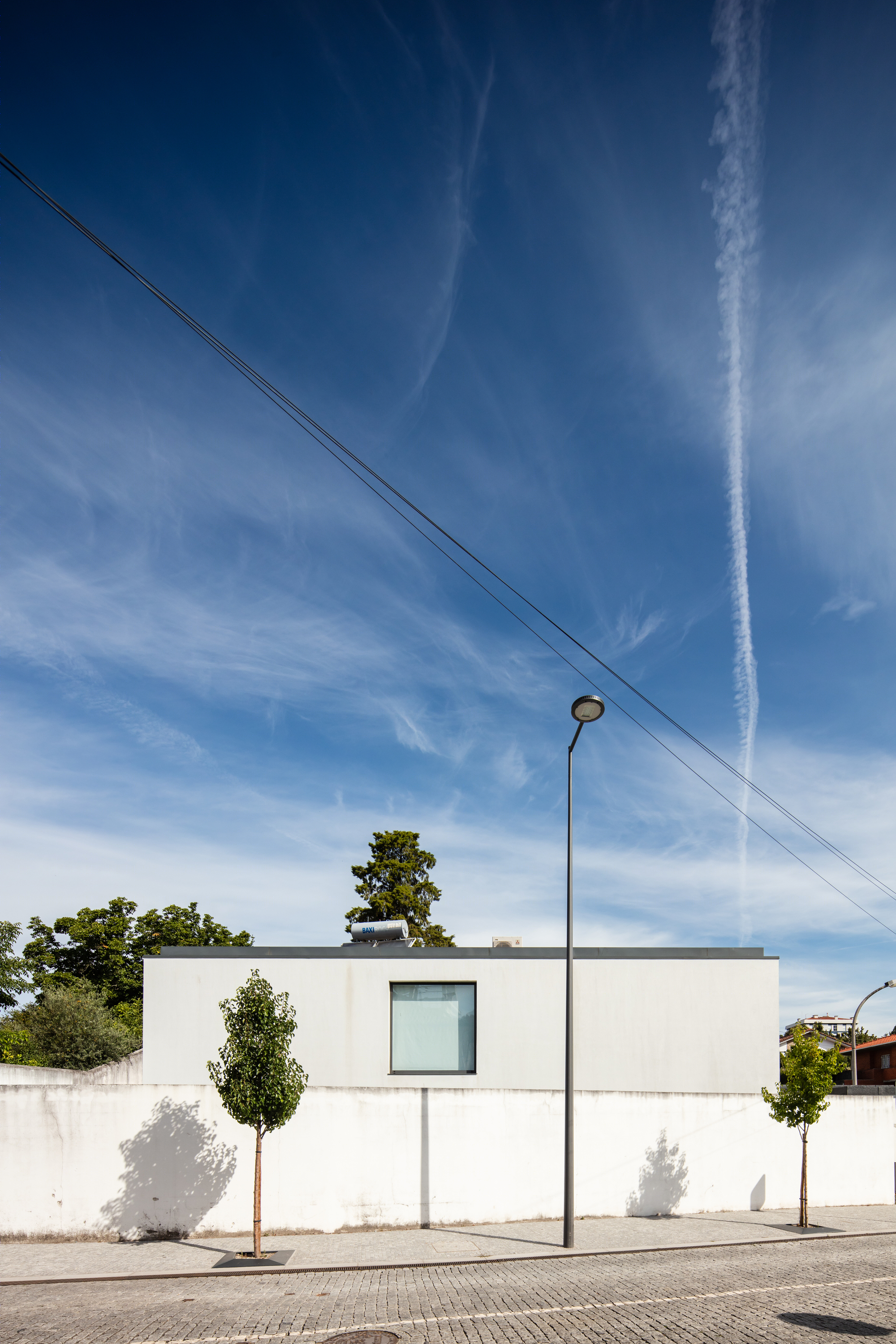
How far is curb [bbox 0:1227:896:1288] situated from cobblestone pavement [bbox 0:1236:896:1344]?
0.40 ft

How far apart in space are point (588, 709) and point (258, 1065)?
846 cm

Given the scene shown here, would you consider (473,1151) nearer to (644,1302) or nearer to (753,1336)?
(644,1302)

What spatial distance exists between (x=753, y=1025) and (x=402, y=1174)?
942 cm

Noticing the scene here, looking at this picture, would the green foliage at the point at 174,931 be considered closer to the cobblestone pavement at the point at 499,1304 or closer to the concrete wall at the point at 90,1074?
the concrete wall at the point at 90,1074

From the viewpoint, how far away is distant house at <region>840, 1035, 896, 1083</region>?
211 ft

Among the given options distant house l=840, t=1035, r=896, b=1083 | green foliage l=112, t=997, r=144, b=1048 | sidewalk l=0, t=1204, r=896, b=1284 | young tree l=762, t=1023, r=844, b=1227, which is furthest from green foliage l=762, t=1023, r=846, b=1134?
distant house l=840, t=1035, r=896, b=1083

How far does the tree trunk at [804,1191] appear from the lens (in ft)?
52.9

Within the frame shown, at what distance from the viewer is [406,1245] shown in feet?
45.6

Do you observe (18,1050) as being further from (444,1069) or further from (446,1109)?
(446,1109)

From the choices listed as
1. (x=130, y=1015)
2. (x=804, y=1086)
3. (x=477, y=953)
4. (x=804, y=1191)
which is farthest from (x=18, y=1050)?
(x=804, y=1086)

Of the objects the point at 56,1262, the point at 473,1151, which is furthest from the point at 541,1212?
the point at 56,1262

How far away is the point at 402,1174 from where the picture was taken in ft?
A: 51.0

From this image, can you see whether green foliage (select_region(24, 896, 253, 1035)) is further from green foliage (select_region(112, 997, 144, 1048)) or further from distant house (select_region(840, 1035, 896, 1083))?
distant house (select_region(840, 1035, 896, 1083))

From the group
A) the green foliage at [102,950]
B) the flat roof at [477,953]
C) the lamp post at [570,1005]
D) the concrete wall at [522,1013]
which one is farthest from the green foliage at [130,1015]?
the lamp post at [570,1005]
